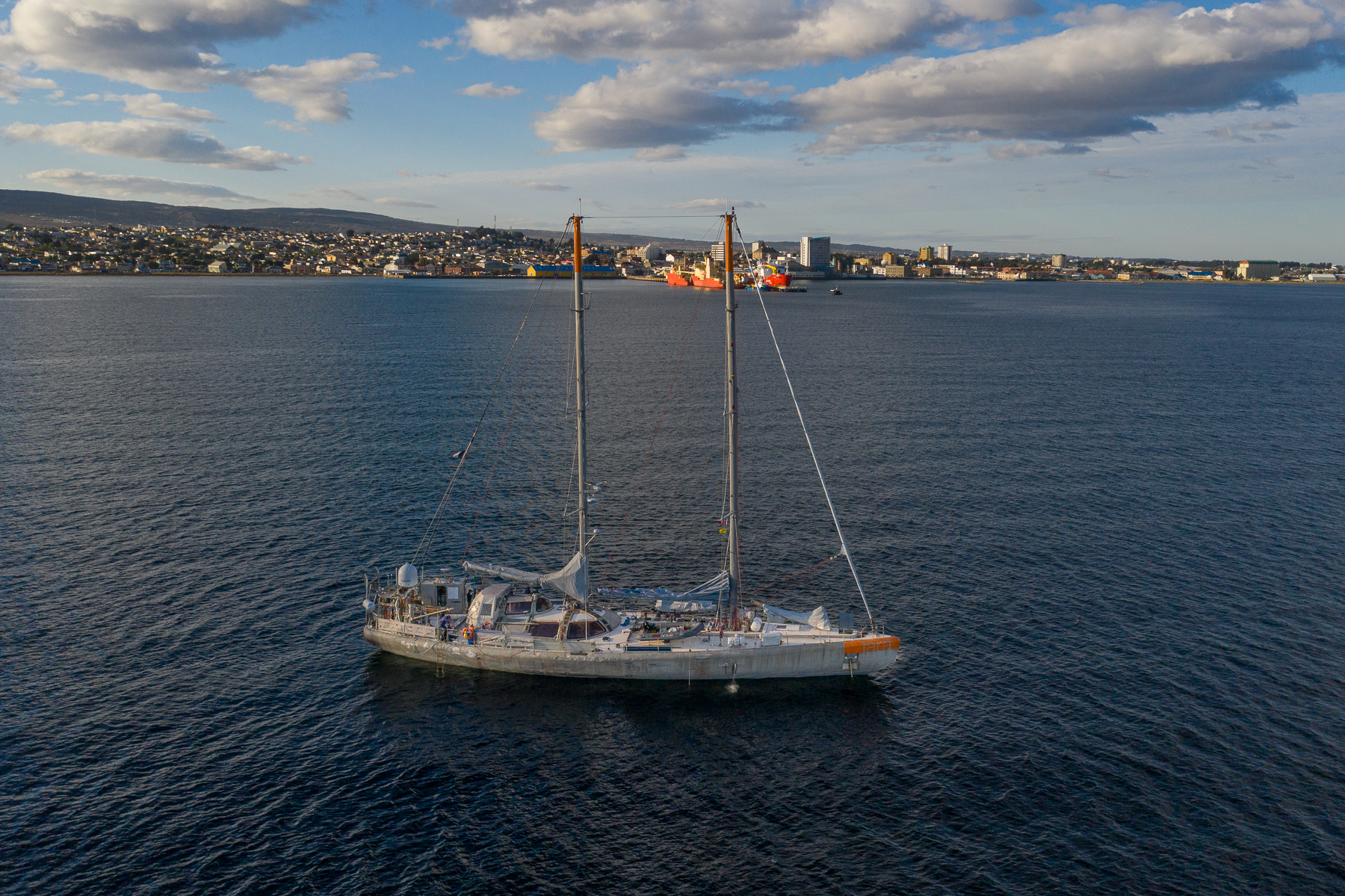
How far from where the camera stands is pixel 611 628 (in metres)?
51.6

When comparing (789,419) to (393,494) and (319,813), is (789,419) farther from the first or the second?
(319,813)

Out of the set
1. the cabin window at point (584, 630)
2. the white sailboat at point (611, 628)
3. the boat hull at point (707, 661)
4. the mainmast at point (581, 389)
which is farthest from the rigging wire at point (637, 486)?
the boat hull at point (707, 661)

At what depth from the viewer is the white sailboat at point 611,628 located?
160 ft

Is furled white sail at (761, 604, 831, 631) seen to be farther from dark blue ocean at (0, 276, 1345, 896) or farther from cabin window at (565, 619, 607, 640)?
cabin window at (565, 619, 607, 640)

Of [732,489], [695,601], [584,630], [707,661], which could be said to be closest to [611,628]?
[584,630]

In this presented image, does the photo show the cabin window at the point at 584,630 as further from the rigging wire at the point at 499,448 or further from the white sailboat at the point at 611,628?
the rigging wire at the point at 499,448

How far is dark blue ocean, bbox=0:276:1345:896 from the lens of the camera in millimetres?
36094

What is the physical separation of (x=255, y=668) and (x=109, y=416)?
250ft

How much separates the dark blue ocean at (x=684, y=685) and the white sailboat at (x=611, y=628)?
1.50m

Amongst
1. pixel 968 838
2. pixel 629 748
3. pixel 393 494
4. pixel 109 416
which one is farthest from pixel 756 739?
pixel 109 416

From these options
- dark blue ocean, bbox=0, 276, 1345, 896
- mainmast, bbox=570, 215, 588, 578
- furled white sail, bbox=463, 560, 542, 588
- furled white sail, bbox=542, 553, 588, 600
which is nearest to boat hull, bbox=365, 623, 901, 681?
dark blue ocean, bbox=0, 276, 1345, 896

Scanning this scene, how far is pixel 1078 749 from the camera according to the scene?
42594mm

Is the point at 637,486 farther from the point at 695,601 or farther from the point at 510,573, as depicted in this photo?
the point at 695,601

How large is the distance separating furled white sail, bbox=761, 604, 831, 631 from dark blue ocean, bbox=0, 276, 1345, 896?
3442 millimetres
